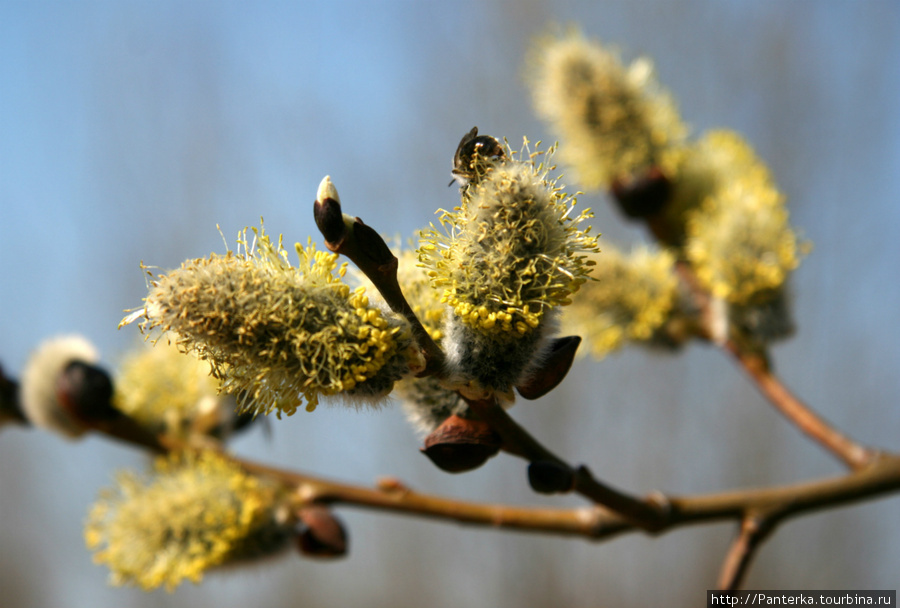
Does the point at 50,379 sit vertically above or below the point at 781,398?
below

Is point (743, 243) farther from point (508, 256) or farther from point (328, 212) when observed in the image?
point (328, 212)

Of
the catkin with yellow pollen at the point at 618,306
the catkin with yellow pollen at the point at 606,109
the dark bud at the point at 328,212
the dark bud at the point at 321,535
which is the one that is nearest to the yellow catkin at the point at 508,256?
the dark bud at the point at 328,212

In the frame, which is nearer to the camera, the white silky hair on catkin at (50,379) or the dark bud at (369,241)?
the dark bud at (369,241)

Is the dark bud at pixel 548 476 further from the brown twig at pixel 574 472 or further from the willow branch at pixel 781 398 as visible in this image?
the willow branch at pixel 781 398

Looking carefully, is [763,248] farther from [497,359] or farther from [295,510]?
[295,510]

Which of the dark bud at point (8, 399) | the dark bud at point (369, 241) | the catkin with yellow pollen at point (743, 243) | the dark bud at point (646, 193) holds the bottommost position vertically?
the dark bud at point (369, 241)

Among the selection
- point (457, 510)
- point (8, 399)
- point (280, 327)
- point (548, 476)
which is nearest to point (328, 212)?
point (280, 327)
